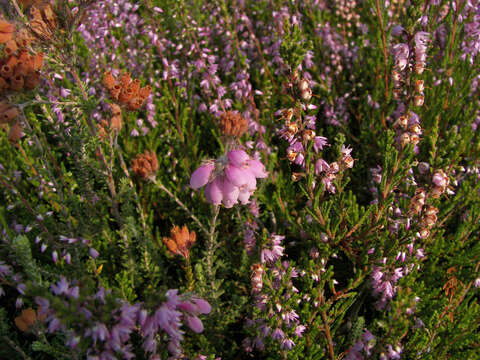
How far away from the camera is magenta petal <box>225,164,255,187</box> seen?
148 cm

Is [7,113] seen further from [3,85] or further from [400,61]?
[400,61]

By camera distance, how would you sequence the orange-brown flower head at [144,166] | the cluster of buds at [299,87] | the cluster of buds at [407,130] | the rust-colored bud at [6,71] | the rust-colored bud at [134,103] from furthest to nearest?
the orange-brown flower head at [144,166]
the rust-colored bud at [134,103]
the cluster of buds at [407,130]
the cluster of buds at [299,87]
the rust-colored bud at [6,71]

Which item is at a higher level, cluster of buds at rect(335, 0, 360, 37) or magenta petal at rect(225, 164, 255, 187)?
cluster of buds at rect(335, 0, 360, 37)

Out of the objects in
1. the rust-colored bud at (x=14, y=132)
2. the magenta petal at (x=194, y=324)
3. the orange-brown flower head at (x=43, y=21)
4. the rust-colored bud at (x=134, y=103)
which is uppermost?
the orange-brown flower head at (x=43, y=21)

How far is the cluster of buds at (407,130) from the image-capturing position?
6.18 ft

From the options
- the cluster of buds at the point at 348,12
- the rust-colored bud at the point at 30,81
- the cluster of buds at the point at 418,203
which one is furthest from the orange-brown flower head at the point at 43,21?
the cluster of buds at the point at 348,12

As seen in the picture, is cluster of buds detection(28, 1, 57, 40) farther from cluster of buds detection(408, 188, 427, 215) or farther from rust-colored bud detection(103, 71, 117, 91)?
cluster of buds detection(408, 188, 427, 215)

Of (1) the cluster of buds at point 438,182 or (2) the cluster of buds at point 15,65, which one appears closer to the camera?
(2) the cluster of buds at point 15,65

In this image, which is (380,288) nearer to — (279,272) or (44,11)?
(279,272)

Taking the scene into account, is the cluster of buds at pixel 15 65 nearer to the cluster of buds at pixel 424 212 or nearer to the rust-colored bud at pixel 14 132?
the rust-colored bud at pixel 14 132

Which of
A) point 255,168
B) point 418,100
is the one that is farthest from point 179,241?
point 418,100

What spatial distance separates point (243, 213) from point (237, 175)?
5.87ft

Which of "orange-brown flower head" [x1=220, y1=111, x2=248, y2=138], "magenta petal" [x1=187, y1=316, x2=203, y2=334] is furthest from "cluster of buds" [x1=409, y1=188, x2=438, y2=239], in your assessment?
"magenta petal" [x1=187, y1=316, x2=203, y2=334]

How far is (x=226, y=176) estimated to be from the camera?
1.53m
